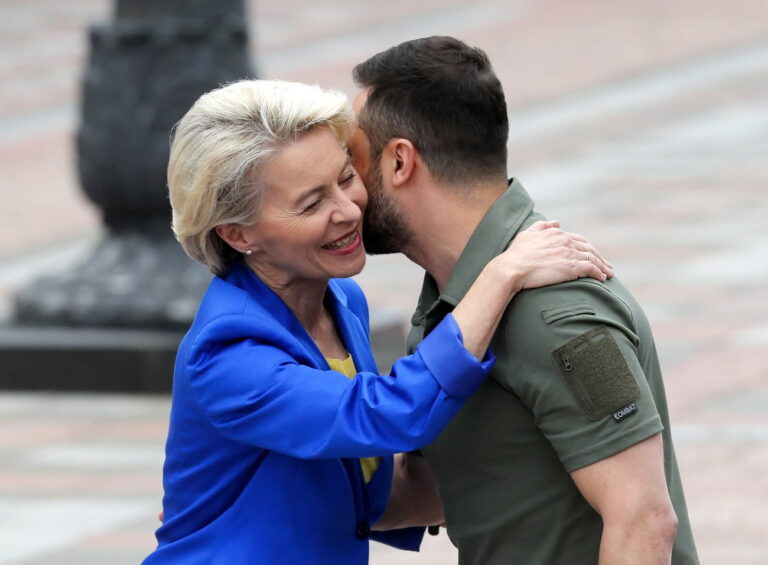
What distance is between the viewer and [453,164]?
298cm

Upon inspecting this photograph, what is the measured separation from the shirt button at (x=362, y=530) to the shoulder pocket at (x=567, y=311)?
626 mm

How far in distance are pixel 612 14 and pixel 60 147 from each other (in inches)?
382

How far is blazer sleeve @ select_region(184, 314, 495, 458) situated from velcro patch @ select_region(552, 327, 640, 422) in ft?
0.55

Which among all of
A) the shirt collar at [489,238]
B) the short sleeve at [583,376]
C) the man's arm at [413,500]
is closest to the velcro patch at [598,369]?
the short sleeve at [583,376]

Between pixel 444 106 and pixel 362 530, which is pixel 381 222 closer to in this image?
pixel 444 106

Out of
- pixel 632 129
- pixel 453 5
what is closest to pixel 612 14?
pixel 453 5

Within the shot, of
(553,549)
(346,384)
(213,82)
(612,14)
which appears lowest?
(612,14)

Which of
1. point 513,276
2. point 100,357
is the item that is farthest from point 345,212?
point 100,357

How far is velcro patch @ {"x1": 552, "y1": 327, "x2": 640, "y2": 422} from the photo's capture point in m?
2.71

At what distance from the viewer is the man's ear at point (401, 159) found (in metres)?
2.98

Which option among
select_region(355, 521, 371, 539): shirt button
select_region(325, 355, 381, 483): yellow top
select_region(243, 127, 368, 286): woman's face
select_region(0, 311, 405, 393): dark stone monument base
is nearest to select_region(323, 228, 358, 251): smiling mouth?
select_region(243, 127, 368, 286): woman's face

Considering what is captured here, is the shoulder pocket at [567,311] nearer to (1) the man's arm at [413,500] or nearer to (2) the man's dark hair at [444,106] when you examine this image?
(2) the man's dark hair at [444,106]

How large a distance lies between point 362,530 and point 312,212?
2.04ft

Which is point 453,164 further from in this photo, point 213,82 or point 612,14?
point 612,14
